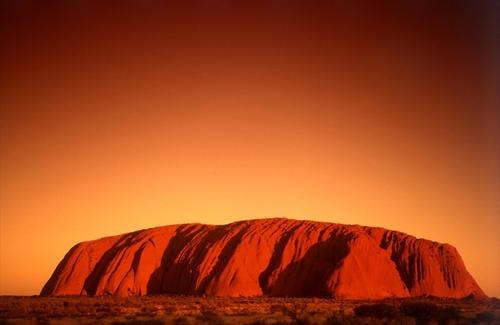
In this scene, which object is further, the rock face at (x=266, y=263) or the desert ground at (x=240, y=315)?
the rock face at (x=266, y=263)

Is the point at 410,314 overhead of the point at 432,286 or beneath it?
overhead

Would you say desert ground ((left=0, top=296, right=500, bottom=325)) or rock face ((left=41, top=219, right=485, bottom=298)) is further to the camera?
rock face ((left=41, top=219, right=485, bottom=298))

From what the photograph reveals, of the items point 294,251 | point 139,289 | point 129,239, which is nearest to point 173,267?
point 139,289

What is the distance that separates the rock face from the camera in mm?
65500

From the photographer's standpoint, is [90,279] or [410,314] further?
[90,279]

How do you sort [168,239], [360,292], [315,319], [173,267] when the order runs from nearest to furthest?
[315,319] → [360,292] → [173,267] → [168,239]

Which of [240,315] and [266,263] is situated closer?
[240,315]

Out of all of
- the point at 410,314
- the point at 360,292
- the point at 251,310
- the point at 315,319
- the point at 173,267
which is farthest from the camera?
the point at 173,267

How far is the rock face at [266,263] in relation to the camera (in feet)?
215

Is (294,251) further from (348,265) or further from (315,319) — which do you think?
(315,319)

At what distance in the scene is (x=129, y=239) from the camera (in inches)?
3115

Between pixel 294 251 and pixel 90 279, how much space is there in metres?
25.5

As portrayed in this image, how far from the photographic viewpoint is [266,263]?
2751 inches

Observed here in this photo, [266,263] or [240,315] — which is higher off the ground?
[240,315]
